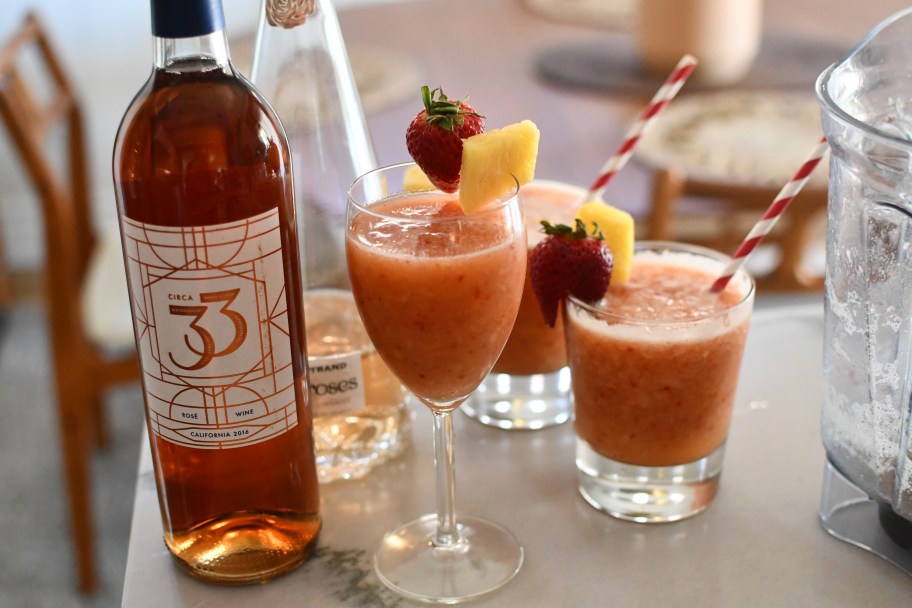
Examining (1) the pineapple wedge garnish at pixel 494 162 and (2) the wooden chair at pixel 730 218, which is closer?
(1) the pineapple wedge garnish at pixel 494 162

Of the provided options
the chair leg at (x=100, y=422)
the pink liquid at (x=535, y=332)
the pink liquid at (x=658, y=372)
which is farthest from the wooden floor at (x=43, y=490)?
the pink liquid at (x=658, y=372)

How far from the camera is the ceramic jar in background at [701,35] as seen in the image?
6.03 feet

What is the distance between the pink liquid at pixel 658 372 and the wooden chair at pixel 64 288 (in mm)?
1210

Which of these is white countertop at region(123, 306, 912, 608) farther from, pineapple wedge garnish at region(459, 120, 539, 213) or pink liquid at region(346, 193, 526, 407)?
pineapple wedge garnish at region(459, 120, 539, 213)

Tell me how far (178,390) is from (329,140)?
0.89ft

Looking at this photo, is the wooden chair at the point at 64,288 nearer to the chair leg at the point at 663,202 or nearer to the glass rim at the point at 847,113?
the chair leg at the point at 663,202

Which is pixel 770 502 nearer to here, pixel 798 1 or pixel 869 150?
pixel 869 150

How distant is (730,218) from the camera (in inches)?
73.4

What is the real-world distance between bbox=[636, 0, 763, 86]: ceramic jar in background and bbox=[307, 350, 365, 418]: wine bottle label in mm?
1262

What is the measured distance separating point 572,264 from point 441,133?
0.15m

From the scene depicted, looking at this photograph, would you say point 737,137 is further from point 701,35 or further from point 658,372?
point 658,372

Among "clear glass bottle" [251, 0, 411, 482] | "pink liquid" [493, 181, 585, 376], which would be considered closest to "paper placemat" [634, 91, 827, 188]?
"pink liquid" [493, 181, 585, 376]

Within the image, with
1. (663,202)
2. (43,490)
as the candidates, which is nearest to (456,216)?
(663,202)

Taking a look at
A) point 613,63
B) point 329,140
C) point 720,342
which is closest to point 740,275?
point 720,342
